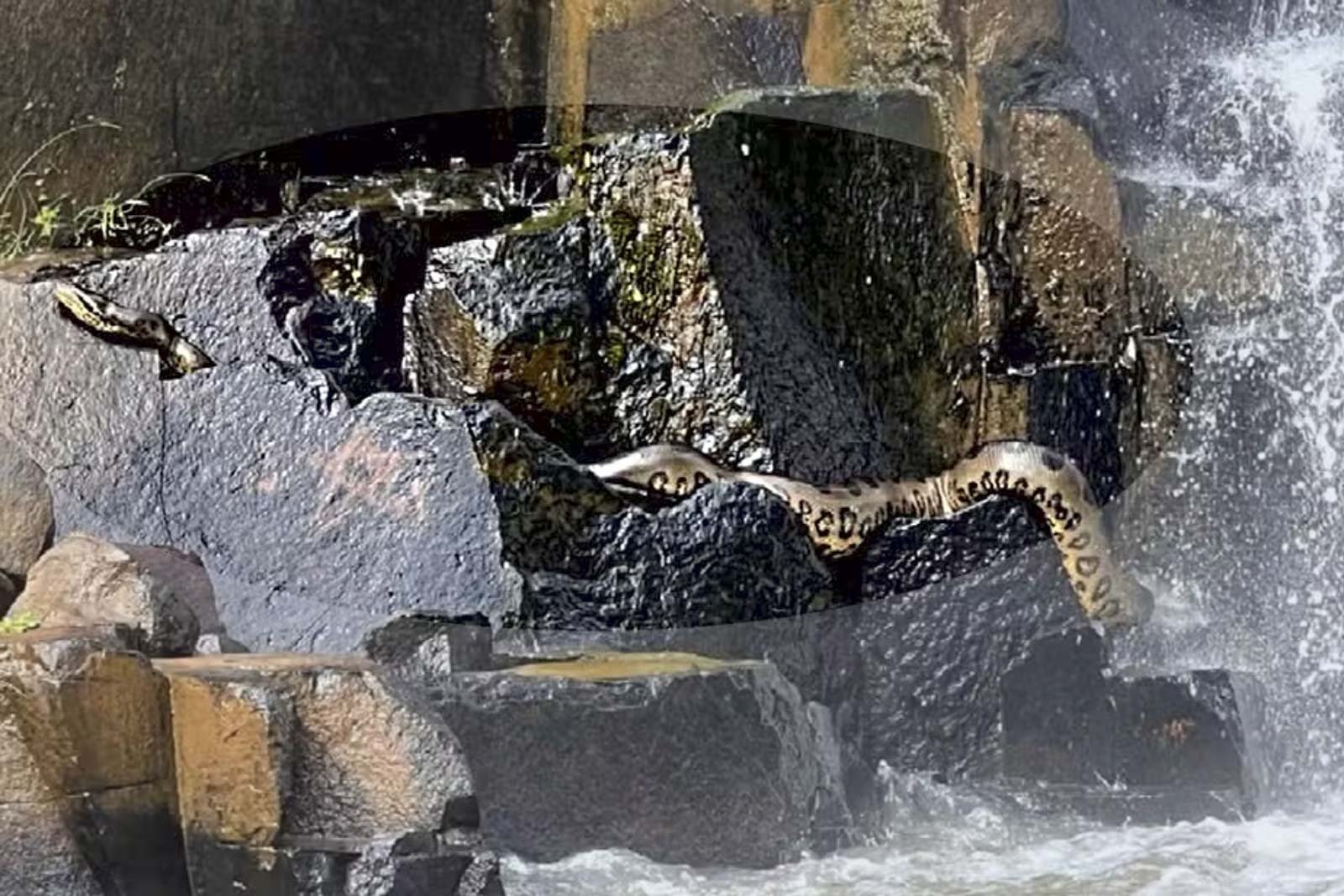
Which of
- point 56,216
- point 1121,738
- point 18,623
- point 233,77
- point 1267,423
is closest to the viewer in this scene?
point 18,623

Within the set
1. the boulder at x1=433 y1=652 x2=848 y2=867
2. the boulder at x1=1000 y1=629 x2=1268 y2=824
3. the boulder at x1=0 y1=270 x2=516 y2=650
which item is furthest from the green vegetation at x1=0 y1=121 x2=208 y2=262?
the boulder at x1=1000 y1=629 x2=1268 y2=824

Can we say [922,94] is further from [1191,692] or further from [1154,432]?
[1191,692]

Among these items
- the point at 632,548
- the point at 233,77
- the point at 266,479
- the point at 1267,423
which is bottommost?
the point at 632,548

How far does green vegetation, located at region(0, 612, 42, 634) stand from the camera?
4.47 meters

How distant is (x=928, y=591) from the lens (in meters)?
6.51

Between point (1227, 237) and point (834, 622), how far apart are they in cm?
225

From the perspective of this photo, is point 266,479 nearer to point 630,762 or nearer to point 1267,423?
point 630,762

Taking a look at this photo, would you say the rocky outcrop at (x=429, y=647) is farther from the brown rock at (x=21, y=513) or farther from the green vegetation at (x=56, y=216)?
the green vegetation at (x=56, y=216)

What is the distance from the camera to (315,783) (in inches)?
167

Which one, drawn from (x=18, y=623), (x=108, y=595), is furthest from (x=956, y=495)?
(x=18, y=623)

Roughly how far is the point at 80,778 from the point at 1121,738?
3060 millimetres

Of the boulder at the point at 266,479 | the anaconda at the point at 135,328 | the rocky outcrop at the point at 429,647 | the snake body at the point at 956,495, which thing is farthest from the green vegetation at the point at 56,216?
the rocky outcrop at the point at 429,647

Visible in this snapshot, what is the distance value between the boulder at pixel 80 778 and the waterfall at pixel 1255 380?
3.83 meters

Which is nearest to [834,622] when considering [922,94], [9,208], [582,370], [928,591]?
[928,591]
